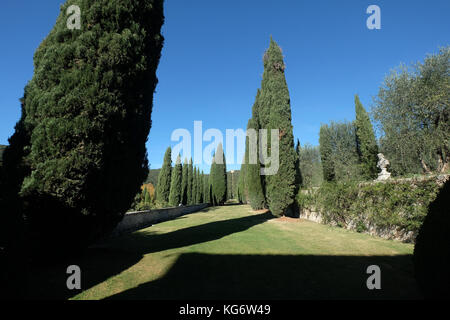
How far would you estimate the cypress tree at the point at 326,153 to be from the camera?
2066cm

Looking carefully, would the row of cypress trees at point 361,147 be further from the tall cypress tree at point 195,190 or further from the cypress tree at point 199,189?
the cypress tree at point 199,189

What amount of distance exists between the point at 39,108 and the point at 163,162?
65.0ft

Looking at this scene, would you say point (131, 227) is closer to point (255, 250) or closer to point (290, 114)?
point (255, 250)

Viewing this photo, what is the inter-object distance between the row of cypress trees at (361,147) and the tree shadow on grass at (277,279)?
51.1 ft

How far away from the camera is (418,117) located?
44.4ft

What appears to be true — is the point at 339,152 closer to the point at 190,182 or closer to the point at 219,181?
the point at 219,181

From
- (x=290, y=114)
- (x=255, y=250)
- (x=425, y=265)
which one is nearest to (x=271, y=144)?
(x=290, y=114)

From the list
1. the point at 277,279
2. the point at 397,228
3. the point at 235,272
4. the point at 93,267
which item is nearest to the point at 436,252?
the point at 277,279

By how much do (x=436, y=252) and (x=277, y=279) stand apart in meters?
2.36

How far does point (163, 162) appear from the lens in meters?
23.7

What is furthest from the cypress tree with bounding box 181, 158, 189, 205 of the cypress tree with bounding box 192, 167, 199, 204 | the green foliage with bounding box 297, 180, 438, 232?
the green foliage with bounding box 297, 180, 438, 232

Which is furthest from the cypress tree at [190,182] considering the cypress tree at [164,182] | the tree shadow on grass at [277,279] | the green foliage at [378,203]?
the tree shadow on grass at [277,279]

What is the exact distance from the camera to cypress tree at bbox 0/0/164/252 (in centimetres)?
401
